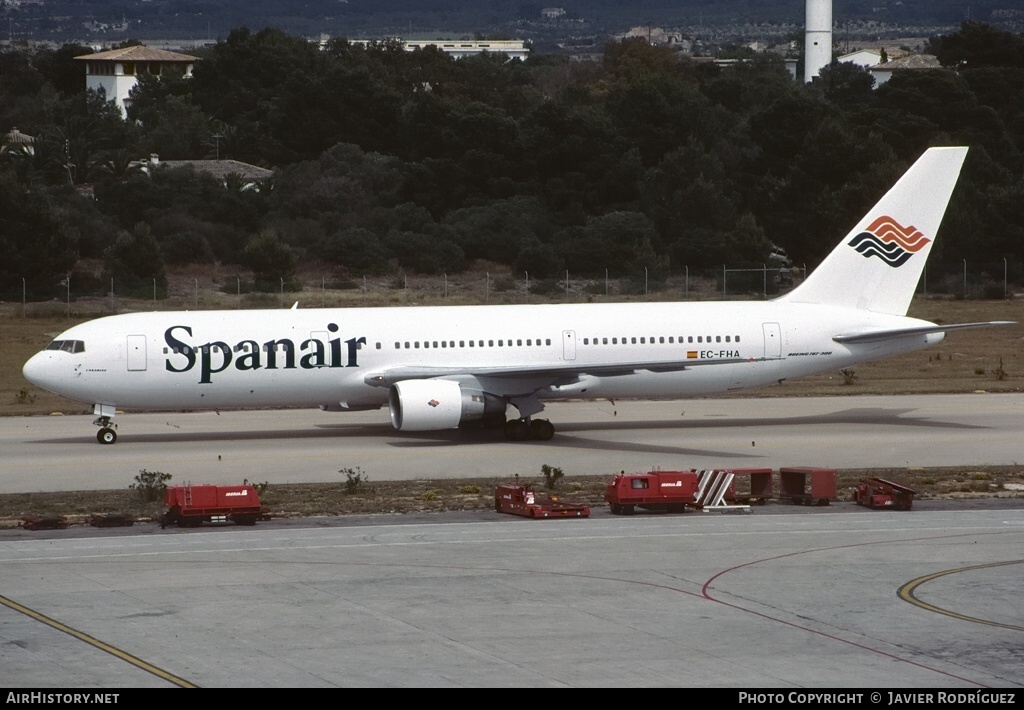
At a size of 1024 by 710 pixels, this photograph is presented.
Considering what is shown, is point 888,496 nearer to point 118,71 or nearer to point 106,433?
point 106,433

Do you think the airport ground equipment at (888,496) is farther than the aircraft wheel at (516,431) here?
No

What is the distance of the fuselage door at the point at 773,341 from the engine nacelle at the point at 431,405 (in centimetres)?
900

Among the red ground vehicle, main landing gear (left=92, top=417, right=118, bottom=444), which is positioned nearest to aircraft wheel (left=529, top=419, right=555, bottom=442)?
the red ground vehicle

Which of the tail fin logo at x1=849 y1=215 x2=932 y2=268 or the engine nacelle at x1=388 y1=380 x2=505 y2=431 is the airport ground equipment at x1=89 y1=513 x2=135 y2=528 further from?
the tail fin logo at x1=849 y1=215 x2=932 y2=268

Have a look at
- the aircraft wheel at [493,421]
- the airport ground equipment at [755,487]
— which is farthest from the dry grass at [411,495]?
the aircraft wheel at [493,421]

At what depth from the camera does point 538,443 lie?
42.7m

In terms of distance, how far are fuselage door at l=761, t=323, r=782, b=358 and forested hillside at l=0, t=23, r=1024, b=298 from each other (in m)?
45.1

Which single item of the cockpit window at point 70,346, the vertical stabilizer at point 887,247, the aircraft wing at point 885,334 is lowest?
the cockpit window at point 70,346

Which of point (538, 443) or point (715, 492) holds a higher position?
point (538, 443)

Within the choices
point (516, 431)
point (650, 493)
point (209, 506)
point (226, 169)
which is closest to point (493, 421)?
point (516, 431)

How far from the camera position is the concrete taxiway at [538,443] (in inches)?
1487

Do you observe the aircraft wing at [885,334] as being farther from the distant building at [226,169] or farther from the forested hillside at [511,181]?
the distant building at [226,169]

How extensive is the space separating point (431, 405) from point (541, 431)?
388 centimetres
